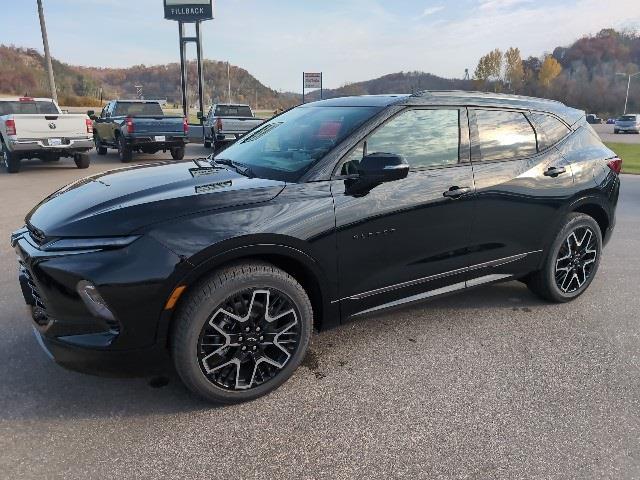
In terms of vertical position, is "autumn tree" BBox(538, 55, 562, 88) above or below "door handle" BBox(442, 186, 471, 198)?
above

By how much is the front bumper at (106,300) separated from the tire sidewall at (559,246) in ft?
10.0

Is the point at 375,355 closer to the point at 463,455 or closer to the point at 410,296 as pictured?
the point at 410,296

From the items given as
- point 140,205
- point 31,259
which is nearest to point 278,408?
point 140,205

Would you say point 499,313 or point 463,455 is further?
point 499,313

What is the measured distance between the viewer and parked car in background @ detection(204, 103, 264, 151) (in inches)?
603

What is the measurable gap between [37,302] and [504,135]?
10.9 ft

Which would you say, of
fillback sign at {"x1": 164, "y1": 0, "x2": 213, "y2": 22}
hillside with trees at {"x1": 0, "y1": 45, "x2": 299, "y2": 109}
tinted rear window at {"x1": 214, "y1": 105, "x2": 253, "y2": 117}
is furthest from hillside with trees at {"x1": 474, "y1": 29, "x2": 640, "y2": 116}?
tinted rear window at {"x1": 214, "y1": 105, "x2": 253, "y2": 117}

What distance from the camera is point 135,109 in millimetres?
15773

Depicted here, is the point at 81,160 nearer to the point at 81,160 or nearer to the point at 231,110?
the point at 81,160

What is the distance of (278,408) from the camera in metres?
2.69

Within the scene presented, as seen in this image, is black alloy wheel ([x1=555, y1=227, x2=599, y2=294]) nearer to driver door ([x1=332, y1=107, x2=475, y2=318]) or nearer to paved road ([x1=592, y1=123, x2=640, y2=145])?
driver door ([x1=332, y1=107, x2=475, y2=318])

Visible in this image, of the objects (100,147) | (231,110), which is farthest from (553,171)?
(100,147)

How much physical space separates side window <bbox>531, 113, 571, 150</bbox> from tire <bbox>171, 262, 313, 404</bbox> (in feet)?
7.96

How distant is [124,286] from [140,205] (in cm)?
46
